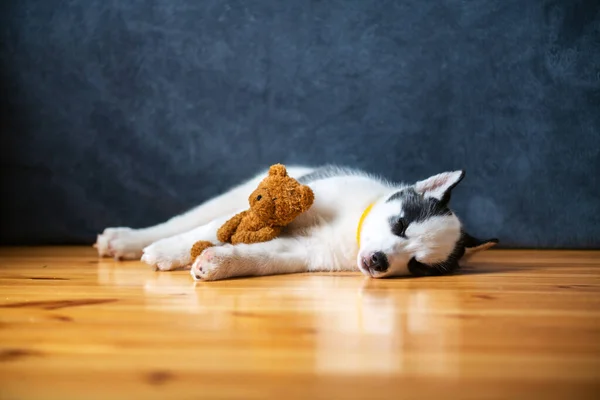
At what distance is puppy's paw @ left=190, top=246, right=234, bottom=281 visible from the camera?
2.00 meters

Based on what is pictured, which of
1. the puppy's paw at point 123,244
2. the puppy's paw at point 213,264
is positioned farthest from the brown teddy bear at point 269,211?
the puppy's paw at point 123,244

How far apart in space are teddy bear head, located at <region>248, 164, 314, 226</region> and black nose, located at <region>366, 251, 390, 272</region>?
30 cm

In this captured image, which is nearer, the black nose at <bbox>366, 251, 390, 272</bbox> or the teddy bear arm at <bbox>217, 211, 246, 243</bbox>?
the black nose at <bbox>366, 251, 390, 272</bbox>

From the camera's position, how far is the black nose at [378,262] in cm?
214

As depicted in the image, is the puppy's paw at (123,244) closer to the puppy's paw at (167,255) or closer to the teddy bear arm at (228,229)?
the puppy's paw at (167,255)

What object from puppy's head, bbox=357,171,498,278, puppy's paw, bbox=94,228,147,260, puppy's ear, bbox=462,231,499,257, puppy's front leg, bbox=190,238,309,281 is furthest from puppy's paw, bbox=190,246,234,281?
puppy's ear, bbox=462,231,499,257

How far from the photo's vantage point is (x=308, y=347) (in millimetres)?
1168

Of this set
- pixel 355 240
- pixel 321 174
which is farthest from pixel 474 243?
pixel 321 174

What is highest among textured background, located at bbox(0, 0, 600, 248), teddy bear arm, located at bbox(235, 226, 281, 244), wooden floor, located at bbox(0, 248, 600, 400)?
textured background, located at bbox(0, 0, 600, 248)

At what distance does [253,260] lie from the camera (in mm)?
2150

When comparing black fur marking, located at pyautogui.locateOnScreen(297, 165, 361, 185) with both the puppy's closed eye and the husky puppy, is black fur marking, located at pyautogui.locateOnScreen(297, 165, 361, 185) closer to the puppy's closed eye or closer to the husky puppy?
the husky puppy

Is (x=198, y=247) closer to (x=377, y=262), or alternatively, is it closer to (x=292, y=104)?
(x=377, y=262)

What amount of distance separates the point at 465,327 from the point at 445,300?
0.36 meters

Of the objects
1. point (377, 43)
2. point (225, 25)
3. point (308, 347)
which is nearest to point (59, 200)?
point (225, 25)
